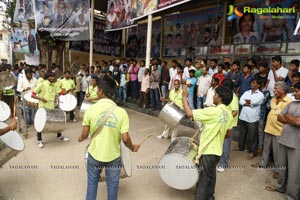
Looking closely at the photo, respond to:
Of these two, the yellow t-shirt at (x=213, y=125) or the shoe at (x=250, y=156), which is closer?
the yellow t-shirt at (x=213, y=125)

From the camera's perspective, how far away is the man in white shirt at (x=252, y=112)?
4.93m

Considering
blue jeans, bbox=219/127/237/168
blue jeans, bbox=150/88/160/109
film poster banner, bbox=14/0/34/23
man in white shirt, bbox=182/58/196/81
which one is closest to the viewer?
blue jeans, bbox=219/127/237/168

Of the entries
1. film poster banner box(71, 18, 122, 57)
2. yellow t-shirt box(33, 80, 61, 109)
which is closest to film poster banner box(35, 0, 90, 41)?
film poster banner box(71, 18, 122, 57)

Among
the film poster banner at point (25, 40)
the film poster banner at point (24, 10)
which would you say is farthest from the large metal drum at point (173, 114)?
the film poster banner at point (25, 40)

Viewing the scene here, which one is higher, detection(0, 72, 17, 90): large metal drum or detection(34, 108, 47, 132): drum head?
detection(0, 72, 17, 90): large metal drum

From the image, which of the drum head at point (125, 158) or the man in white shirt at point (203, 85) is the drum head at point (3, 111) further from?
the man in white shirt at point (203, 85)

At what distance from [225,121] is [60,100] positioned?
4833 mm

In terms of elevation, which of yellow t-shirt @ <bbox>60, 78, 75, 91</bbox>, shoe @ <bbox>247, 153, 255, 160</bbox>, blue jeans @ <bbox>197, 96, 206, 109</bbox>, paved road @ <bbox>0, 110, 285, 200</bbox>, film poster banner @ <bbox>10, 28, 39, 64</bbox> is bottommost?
paved road @ <bbox>0, 110, 285, 200</bbox>

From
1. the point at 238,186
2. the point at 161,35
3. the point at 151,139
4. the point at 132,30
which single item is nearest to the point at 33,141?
the point at 151,139

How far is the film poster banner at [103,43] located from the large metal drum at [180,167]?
1183cm

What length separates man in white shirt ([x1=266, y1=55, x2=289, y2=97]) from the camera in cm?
546

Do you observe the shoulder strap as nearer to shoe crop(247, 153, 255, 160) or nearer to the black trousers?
the black trousers

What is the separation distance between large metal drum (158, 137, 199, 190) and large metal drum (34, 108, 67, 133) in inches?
108

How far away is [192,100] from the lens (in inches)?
298
